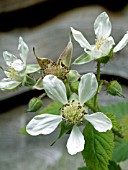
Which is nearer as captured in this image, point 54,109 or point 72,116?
point 72,116

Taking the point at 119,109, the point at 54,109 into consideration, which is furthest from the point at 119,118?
the point at 54,109

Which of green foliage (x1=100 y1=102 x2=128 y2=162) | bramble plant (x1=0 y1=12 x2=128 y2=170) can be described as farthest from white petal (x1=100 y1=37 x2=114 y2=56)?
green foliage (x1=100 y1=102 x2=128 y2=162)

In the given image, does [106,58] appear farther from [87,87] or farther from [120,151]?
[120,151]

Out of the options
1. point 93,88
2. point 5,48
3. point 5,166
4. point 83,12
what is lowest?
point 5,166

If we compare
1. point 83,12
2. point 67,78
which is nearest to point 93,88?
point 67,78

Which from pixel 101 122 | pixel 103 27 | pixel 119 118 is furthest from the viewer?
pixel 119 118

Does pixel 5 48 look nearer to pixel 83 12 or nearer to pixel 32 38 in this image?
pixel 32 38
